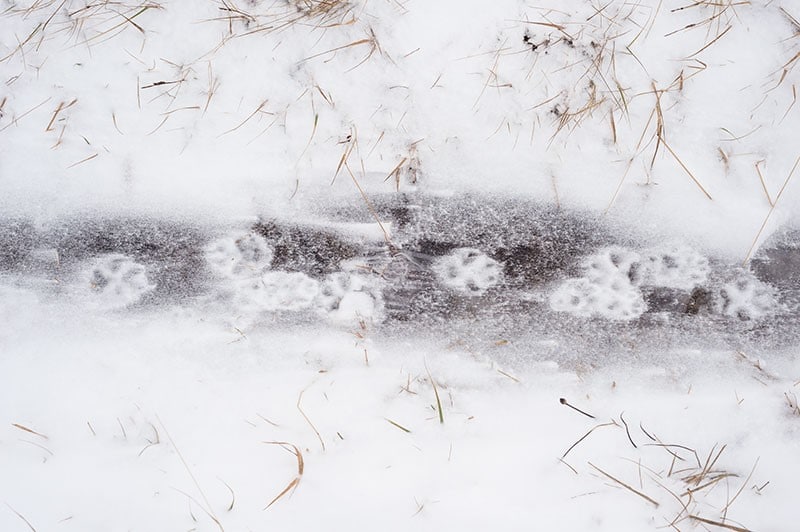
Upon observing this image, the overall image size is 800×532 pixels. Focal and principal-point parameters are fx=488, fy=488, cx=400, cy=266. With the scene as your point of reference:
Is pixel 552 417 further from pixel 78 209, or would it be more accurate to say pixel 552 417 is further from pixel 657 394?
pixel 78 209

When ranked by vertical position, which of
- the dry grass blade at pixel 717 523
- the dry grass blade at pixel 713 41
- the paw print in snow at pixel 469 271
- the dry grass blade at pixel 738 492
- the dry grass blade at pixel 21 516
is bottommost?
the dry grass blade at pixel 21 516

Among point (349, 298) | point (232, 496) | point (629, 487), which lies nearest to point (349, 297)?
Answer: point (349, 298)

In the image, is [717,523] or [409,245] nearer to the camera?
[717,523]

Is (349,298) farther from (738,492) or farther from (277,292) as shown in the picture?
(738,492)

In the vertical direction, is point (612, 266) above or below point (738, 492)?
above

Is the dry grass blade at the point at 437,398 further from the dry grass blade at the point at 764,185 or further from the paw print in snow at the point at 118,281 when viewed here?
the dry grass blade at the point at 764,185

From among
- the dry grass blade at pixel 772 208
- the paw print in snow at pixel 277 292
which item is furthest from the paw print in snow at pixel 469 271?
the dry grass blade at pixel 772 208
